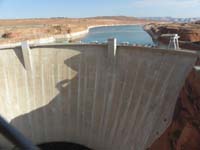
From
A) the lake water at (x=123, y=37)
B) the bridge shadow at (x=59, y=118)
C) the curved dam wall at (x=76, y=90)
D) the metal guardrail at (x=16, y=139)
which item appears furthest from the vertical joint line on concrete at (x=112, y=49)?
the lake water at (x=123, y=37)

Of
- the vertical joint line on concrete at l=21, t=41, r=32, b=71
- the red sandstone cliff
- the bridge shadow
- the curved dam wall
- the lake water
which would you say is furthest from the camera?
the lake water

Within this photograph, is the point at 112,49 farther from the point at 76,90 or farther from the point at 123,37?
the point at 123,37

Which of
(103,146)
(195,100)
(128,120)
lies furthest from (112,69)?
(195,100)

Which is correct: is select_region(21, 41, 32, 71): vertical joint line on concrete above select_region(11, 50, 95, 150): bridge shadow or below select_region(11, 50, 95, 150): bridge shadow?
above

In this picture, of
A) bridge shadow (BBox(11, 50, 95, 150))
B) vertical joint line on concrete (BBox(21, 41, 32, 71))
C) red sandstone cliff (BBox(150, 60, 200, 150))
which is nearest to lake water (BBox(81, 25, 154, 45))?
bridge shadow (BBox(11, 50, 95, 150))

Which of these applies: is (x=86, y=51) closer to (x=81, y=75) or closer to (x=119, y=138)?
(x=81, y=75)

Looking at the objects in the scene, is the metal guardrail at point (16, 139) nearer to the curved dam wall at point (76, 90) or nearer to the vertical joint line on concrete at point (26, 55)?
the curved dam wall at point (76, 90)

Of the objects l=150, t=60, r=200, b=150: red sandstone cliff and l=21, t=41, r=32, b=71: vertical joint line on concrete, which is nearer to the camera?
l=150, t=60, r=200, b=150: red sandstone cliff

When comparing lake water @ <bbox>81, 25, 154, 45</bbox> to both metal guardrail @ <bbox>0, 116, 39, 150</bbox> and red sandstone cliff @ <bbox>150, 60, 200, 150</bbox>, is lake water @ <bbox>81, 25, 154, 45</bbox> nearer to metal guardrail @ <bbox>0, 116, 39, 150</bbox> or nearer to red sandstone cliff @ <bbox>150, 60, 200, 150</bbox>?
red sandstone cliff @ <bbox>150, 60, 200, 150</bbox>
